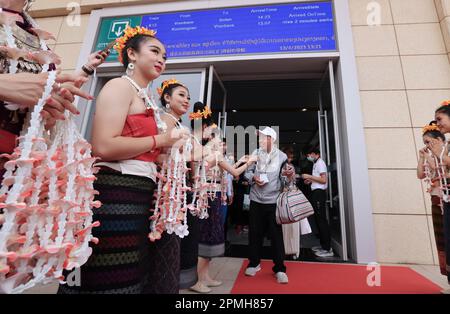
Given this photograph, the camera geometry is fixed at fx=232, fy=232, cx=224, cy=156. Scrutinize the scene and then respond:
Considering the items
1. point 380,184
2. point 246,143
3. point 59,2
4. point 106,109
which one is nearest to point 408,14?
point 380,184

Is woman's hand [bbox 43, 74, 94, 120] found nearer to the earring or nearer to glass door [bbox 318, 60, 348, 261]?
the earring

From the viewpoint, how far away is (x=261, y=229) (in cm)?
247

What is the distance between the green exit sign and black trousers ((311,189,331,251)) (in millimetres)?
4027

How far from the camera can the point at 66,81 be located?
2.10ft

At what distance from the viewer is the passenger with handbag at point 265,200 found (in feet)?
7.77

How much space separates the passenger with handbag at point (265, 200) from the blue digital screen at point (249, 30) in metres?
1.64

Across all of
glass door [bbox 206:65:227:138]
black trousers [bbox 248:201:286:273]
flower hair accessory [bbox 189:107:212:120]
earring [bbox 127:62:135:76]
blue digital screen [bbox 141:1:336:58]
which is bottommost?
black trousers [bbox 248:201:286:273]

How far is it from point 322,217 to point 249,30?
2979 mm

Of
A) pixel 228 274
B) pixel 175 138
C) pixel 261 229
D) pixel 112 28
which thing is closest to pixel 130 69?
pixel 175 138

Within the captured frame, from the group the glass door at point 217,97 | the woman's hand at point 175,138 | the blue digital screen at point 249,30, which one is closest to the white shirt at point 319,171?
the glass door at point 217,97

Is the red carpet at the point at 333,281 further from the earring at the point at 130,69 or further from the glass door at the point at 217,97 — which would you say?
the glass door at the point at 217,97

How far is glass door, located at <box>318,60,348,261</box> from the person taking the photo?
2994mm

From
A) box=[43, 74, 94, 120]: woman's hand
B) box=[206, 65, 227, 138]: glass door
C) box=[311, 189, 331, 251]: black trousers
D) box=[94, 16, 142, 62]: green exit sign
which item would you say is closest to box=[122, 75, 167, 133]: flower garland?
box=[43, 74, 94, 120]: woman's hand
